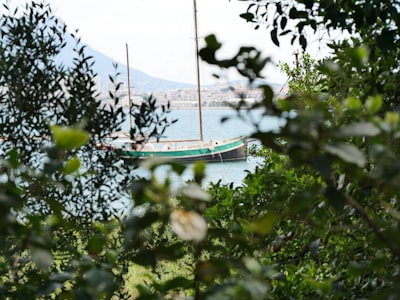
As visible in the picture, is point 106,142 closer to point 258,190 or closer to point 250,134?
point 258,190

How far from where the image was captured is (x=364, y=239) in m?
1.37

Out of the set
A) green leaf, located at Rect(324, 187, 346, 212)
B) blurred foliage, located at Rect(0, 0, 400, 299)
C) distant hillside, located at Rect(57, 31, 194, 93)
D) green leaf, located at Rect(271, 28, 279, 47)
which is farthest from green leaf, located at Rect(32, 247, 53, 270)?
distant hillside, located at Rect(57, 31, 194, 93)

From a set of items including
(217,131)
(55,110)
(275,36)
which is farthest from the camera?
(217,131)

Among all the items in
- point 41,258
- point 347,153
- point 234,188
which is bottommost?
point 234,188

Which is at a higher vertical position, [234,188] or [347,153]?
[347,153]

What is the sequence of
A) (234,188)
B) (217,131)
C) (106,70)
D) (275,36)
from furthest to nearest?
1. (217,131)
2. (106,70)
3. (234,188)
4. (275,36)

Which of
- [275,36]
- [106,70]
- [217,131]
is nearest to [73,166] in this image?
[275,36]

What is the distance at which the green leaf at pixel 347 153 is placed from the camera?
608 millimetres

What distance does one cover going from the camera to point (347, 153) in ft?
2.02

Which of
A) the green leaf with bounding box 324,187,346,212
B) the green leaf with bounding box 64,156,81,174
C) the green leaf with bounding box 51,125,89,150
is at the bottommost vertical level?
the green leaf with bounding box 324,187,346,212

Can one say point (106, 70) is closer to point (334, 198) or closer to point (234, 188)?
point (234, 188)

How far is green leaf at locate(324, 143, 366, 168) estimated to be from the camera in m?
0.61

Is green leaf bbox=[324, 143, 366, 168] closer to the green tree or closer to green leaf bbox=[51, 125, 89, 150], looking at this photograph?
green leaf bbox=[51, 125, 89, 150]

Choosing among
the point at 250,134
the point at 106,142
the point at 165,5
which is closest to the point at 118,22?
the point at 165,5
